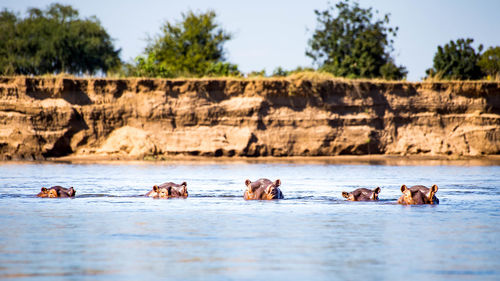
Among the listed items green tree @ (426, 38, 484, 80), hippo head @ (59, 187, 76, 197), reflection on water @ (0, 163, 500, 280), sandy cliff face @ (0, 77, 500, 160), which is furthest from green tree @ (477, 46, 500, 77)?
hippo head @ (59, 187, 76, 197)

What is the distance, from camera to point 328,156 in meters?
39.7

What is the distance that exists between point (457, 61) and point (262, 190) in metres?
44.9

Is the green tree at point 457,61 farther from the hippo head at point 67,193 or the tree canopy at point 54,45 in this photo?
the hippo head at point 67,193

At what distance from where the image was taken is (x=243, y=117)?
39562mm

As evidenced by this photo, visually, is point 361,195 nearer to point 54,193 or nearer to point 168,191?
point 168,191

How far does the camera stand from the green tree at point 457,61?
57688 mm

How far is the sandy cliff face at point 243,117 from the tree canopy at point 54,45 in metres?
25.0

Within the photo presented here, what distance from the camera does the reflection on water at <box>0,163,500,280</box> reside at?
8.33 metres

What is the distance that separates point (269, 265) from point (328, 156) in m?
31.3

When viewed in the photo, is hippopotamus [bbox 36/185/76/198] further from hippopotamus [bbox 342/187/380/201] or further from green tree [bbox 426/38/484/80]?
green tree [bbox 426/38/484/80]

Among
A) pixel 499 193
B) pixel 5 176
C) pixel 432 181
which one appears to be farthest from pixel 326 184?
pixel 5 176

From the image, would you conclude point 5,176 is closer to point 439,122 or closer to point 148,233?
point 148,233

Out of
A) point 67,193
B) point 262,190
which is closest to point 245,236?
point 262,190

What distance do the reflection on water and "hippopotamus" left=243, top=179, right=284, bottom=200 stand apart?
29 centimetres
